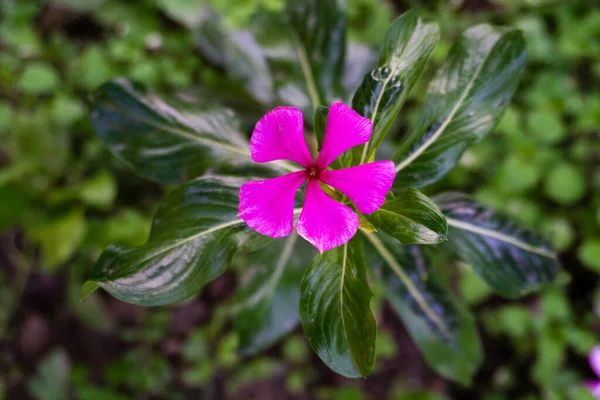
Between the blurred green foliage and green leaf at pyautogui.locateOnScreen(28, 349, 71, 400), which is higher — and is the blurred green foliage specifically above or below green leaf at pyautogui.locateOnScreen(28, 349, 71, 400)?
above

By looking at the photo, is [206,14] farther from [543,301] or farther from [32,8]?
[543,301]

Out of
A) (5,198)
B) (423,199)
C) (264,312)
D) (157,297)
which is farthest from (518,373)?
(5,198)

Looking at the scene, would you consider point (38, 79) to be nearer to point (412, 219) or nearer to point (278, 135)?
point (278, 135)

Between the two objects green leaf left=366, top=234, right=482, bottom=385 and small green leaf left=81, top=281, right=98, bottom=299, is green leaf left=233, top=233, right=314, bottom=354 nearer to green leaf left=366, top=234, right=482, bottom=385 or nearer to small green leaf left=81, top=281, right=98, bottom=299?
green leaf left=366, top=234, right=482, bottom=385

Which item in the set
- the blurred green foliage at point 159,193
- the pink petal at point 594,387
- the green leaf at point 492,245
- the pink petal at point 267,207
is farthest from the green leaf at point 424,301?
the pink petal at point 594,387

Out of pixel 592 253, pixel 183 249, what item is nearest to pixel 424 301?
pixel 183 249

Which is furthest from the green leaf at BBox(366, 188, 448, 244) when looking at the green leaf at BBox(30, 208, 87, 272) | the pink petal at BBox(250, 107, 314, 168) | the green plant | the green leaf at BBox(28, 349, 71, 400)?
the green leaf at BBox(28, 349, 71, 400)

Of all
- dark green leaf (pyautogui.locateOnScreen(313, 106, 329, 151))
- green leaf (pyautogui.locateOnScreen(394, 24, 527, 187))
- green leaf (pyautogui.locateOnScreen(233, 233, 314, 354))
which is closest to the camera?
dark green leaf (pyautogui.locateOnScreen(313, 106, 329, 151))
